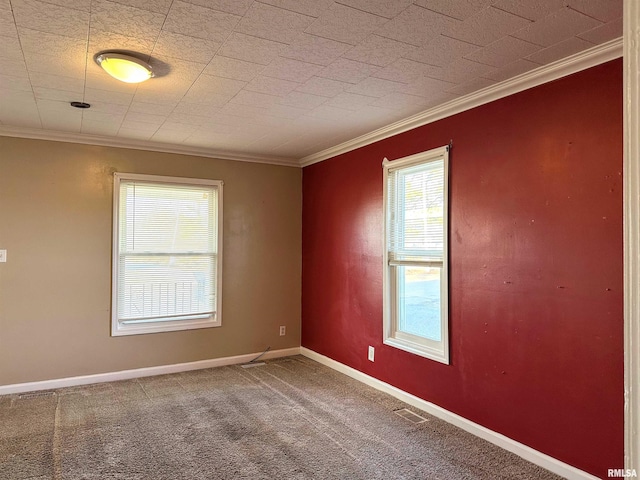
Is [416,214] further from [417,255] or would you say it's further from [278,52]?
[278,52]

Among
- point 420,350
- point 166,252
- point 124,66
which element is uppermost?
point 124,66

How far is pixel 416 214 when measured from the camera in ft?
12.0

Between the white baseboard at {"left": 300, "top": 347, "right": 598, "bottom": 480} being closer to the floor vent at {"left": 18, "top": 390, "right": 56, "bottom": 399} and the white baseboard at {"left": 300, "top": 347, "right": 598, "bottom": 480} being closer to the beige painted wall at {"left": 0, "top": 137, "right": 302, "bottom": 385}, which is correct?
the beige painted wall at {"left": 0, "top": 137, "right": 302, "bottom": 385}

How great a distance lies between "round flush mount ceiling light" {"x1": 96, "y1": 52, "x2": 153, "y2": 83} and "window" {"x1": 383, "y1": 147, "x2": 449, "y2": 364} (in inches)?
84.1

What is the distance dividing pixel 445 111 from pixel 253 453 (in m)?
2.76

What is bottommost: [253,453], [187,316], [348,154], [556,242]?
[253,453]

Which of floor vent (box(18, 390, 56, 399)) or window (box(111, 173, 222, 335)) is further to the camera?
window (box(111, 173, 222, 335))

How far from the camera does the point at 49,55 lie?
2395mm

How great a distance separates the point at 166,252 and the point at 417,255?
2632 millimetres

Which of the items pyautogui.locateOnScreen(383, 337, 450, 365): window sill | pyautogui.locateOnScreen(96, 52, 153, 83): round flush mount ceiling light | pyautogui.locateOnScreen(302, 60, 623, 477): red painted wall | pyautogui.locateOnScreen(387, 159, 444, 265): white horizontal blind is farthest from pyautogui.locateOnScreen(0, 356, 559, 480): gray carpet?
pyautogui.locateOnScreen(96, 52, 153, 83): round flush mount ceiling light

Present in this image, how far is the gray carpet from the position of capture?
102 inches

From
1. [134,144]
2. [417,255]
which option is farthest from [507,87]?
[134,144]

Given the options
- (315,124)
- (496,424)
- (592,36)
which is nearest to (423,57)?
(592,36)

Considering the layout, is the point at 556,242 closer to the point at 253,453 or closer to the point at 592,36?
the point at 592,36
